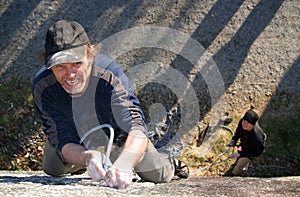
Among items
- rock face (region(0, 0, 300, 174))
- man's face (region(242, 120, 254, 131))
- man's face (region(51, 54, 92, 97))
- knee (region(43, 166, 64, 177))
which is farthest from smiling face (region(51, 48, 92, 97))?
rock face (region(0, 0, 300, 174))

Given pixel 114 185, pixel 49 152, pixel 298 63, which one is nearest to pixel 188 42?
pixel 298 63

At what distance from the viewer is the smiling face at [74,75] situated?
147 inches

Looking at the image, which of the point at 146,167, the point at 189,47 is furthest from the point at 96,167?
the point at 189,47

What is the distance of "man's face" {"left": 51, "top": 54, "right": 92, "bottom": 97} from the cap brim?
7 centimetres

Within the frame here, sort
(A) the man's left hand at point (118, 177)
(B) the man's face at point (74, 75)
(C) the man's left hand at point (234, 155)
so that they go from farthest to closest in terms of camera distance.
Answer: (C) the man's left hand at point (234, 155) < (B) the man's face at point (74, 75) < (A) the man's left hand at point (118, 177)

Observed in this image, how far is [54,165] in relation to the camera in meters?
4.66

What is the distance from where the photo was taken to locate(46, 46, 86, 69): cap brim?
11.9ft

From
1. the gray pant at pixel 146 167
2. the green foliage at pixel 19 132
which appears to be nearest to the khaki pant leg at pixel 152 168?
the gray pant at pixel 146 167

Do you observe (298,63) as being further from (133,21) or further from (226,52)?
(133,21)

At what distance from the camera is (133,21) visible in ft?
27.9

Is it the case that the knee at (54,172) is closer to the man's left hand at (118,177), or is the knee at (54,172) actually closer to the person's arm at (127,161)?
the person's arm at (127,161)

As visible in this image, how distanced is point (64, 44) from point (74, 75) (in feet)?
0.86

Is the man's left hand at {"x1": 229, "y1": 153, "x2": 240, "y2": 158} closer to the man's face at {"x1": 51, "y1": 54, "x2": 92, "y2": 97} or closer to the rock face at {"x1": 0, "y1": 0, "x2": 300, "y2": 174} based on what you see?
the rock face at {"x1": 0, "y1": 0, "x2": 300, "y2": 174}

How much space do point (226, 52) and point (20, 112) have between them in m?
3.68
